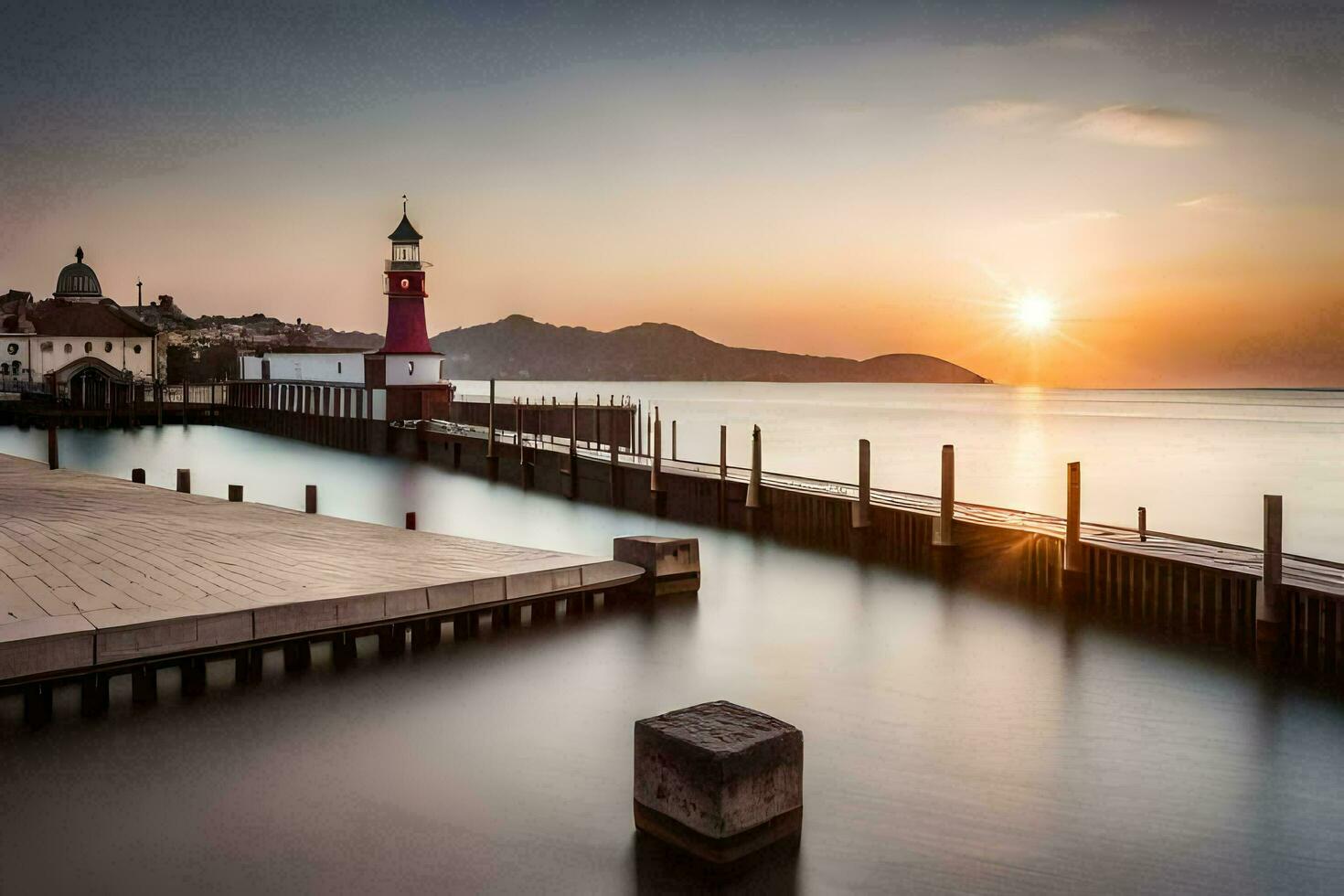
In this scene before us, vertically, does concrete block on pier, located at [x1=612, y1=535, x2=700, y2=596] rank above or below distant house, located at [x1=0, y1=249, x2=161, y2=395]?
below

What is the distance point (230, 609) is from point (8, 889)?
3428 millimetres

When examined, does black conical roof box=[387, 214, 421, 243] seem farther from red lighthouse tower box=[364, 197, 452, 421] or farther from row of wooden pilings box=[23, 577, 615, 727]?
row of wooden pilings box=[23, 577, 615, 727]

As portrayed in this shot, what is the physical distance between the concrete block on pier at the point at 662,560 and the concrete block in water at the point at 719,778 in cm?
710

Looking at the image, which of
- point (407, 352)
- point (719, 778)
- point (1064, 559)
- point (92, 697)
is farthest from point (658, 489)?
point (407, 352)

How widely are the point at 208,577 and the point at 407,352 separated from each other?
39.8 meters

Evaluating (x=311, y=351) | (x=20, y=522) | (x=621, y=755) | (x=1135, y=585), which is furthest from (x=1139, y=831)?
(x=311, y=351)

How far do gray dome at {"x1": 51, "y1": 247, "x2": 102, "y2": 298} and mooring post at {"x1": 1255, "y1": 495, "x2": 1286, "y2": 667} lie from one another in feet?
382

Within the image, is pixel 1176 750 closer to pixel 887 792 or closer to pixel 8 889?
pixel 887 792

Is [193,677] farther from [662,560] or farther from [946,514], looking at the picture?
[946,514]

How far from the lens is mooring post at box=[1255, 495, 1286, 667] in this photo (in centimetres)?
1180

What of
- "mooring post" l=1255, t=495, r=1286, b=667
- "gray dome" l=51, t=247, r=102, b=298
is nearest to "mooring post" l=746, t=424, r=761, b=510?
"mooring post" l=1255, t=495, r=1286, b=667

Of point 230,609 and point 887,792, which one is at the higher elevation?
point 230,609

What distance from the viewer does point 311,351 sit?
64.9 m

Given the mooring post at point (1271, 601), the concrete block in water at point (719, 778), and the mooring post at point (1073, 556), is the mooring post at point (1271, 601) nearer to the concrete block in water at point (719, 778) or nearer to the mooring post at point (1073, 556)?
the mooring post at point (1073, 556)
